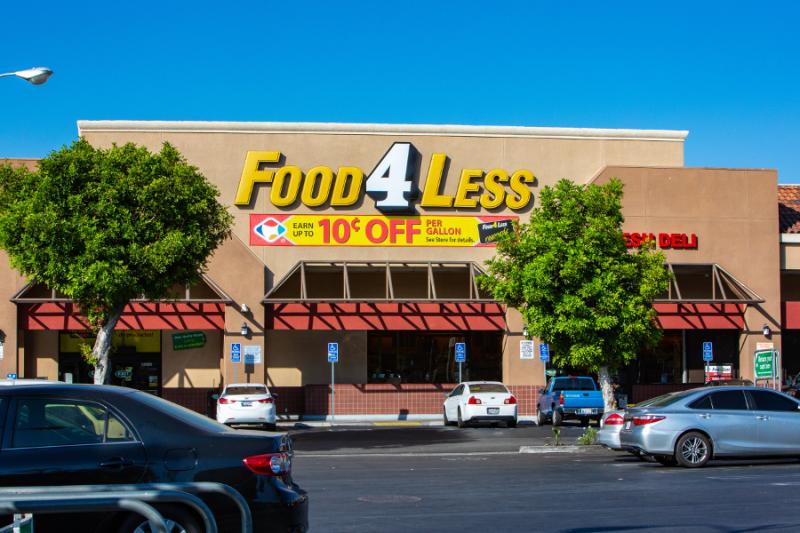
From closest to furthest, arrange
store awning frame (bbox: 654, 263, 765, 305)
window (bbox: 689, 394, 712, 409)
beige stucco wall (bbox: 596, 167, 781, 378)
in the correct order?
window (bbox: 689, 394, 712, 409) < store awning frame (bbox: 654, 263, 765, 305) < beige stucco wall (bbox: 596, 167, 781, 378)

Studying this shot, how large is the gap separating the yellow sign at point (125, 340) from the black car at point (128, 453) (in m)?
28.7

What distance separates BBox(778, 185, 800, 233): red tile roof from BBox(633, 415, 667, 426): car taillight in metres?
23.6

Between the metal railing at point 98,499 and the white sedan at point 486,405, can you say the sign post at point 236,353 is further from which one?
the metal railing at point 98,499

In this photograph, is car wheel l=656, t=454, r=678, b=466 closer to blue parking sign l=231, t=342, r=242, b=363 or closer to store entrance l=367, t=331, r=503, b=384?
blue parking sign l=231, t=342, r=242, b=363

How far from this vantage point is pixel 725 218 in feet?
121

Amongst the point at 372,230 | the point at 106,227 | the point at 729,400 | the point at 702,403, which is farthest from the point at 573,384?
the point at 106,227

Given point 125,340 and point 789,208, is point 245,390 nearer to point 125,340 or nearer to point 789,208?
point 125,340

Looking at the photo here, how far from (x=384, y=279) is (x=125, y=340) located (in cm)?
967

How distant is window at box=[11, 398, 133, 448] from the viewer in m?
7.80

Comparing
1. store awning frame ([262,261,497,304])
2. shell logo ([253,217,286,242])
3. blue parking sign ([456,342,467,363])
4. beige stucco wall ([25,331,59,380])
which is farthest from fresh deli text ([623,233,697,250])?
beige stucco wall ([25,331,59,380])

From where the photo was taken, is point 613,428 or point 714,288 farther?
point 714,288

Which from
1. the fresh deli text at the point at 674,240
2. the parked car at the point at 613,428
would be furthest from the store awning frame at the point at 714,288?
the parked car at the point at 613,428

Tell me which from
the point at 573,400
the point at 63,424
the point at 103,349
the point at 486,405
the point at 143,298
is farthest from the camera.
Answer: the point at 143,298

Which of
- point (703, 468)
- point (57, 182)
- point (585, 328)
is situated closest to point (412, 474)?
point (703, 468)
